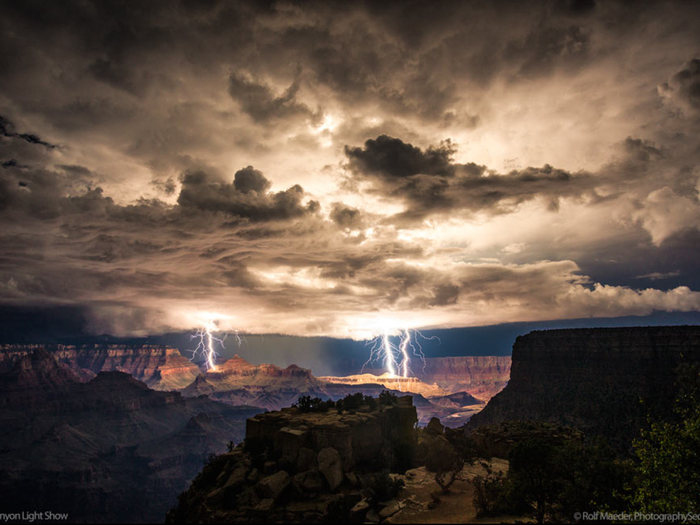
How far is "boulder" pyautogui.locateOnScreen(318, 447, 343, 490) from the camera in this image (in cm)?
2922

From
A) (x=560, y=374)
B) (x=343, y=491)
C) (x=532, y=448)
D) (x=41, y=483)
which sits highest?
(x=532, y=448)

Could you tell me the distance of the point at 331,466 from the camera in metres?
30.4

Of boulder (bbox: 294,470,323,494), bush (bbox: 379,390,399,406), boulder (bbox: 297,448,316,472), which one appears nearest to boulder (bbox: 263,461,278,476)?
boulder (bbox: 297,448,316,472)

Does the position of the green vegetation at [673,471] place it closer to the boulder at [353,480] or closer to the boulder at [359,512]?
the boulder at [359,512]

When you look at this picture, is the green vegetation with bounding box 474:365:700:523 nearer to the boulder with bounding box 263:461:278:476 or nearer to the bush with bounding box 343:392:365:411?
the boulder with bounding box 263:461:278:476

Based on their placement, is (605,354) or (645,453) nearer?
(645,453)

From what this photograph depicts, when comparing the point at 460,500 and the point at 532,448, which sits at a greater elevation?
the point at 532,448

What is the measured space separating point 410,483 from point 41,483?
26022 cm

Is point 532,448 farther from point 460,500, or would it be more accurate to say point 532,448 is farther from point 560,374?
point 560,374

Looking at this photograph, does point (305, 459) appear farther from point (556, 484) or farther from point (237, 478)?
point (556, 484)

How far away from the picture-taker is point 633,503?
77.9 ft

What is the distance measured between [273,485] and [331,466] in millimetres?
5081

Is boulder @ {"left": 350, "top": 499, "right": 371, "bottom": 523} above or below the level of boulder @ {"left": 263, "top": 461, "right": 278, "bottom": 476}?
below

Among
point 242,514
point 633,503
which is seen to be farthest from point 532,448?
point 242,514
